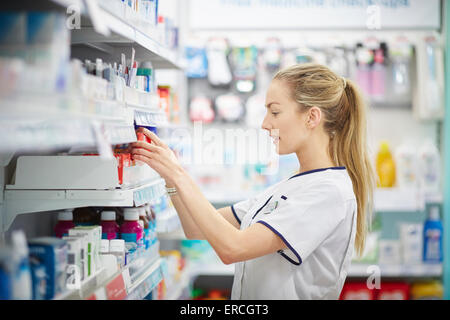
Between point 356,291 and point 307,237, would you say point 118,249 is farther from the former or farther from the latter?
→ point 356,291

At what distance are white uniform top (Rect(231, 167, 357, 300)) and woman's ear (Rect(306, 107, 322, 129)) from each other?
6.5 inches

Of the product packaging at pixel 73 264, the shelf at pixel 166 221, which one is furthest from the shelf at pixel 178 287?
the product packaging at pixel 73 264

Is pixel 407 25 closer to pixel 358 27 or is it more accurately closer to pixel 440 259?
pixel 358 27

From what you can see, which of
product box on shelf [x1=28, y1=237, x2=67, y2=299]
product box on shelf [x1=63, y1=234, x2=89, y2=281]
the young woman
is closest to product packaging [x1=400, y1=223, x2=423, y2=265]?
the young woman

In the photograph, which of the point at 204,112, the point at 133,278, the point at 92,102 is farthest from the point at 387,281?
the point at 92,102

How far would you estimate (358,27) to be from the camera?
3.98m

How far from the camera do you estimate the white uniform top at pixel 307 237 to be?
1.67 m

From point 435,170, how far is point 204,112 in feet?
5.83

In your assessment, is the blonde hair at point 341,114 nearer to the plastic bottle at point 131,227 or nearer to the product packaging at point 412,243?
Result: the plastic bottle at point 131,227

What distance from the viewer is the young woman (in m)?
1.65

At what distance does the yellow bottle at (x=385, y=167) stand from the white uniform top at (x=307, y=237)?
2.09 m

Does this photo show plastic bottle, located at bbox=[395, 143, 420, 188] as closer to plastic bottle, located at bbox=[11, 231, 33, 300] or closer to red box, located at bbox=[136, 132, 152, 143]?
red box, located at bbox=[136, 132, 152, 143]

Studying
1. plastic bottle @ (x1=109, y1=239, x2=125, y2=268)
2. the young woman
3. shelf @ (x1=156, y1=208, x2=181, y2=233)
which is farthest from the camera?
shelf @ (x1=156, y1=208, x2=181, y2=233)

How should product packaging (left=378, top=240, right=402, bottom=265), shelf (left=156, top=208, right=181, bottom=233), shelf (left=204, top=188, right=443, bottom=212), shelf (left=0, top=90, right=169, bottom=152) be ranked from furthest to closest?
product packaging (left=378, top=240, right=402, bottom=265), shelf (left=204, top=188, right=443, bottom=212), shelf (left=156, top=208, right=181, bottom=233), shelf (left=0, top=90, right=169, bottom=152)
